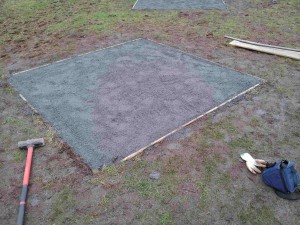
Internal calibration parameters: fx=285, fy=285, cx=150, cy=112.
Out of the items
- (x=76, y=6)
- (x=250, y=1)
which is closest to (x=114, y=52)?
(x=76, y=6)

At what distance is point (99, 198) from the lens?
3.06 meters

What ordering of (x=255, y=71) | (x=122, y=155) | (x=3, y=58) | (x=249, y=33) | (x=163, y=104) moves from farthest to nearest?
(x=249, y=33) < (x=3, y=58) < (x=255, y=71) < (x=163, y=104) < (x=122, y=155)

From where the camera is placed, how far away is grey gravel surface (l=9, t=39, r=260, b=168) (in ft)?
12.6

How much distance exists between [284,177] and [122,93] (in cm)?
277

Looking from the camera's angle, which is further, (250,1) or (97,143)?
(250,1)

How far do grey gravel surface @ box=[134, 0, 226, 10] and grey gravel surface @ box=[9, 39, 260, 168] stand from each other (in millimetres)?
3445

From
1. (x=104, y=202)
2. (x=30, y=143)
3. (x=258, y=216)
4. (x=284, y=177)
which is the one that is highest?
(x=30, y=143)

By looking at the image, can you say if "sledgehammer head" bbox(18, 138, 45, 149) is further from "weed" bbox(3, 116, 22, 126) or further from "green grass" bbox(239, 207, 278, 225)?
"green grass" bbox(239, 207, 278, 225)

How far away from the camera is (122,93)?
477 cm

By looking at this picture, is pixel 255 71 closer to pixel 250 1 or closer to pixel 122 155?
pixel 122 155

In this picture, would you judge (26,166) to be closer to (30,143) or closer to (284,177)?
(30,143)

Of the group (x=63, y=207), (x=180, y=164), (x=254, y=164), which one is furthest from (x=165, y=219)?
(x=254, y=164)

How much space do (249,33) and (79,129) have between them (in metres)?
5.16

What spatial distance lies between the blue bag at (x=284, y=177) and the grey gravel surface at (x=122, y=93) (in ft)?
4.69
